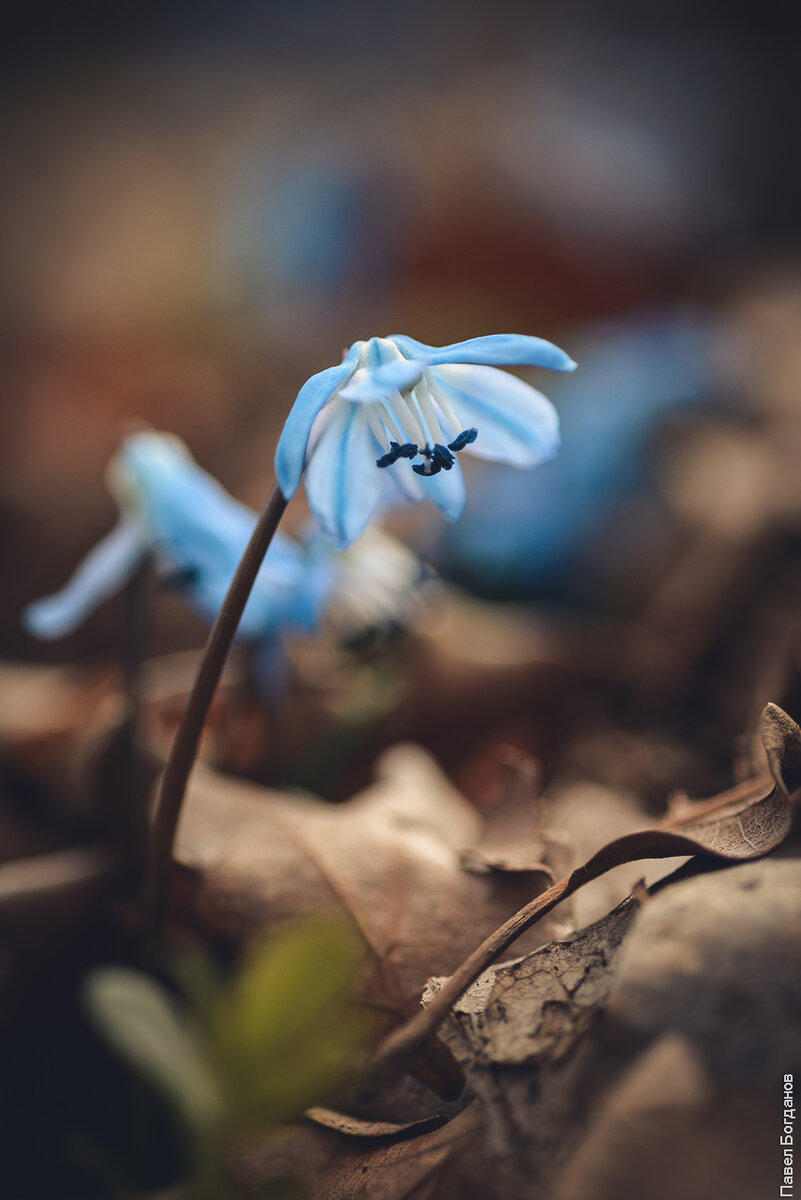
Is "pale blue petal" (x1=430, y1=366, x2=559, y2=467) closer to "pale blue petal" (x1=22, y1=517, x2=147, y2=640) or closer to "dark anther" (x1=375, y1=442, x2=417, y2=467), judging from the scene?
"dark anther" (x1=375, y1=442, x2=417, y2=467)

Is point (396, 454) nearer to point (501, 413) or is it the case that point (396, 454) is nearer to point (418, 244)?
point (501, 413)

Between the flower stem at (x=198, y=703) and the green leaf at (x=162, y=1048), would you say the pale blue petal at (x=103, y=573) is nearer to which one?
the flower stem at (x=198, y=703)

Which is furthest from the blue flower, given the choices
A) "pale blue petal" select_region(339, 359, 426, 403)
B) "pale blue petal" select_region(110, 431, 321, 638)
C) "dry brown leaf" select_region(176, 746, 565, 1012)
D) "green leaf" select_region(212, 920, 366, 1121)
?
"green leaf" select_region(212, 920, 366, 1121)

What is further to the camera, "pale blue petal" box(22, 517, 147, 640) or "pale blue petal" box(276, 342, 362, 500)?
"pale blue petal" box(22, 517, 147, 640)

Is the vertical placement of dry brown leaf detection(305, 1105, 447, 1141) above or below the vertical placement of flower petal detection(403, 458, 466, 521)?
below

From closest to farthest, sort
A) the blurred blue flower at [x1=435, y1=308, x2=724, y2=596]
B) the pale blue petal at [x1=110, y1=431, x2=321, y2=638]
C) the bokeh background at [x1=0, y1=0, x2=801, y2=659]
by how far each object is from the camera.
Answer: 1. the pale blue petal at [x1=110, y1=431, x2=321, y2=638]
2. the blurred blue flower at [x1=435, y1=308, x2=724, y2=596]
3. the bokeh background at [x1=0, y1=0, x2=801, y2=659]

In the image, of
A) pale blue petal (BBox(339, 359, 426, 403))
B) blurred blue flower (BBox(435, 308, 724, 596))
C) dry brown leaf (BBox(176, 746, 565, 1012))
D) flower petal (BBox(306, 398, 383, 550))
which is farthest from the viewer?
blurred blue flower (BBox(435, 308, 724, 596))

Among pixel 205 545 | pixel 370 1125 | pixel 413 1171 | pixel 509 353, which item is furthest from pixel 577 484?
pixel 413 1171

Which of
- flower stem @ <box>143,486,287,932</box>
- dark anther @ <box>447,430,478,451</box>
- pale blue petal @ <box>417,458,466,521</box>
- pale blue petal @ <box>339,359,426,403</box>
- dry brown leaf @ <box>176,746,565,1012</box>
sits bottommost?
dry brown leaf @ <box>176,746,565,1012</box>
